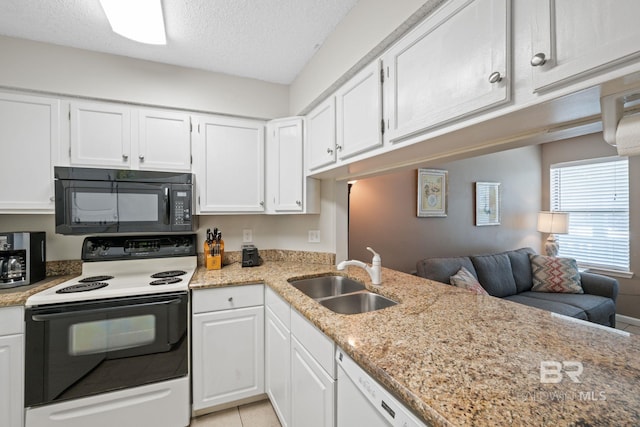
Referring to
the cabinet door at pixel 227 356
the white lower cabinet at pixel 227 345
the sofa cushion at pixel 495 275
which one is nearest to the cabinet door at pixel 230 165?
the white lower cabinet at pixel 227 345

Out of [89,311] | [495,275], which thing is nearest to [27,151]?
[89,311]


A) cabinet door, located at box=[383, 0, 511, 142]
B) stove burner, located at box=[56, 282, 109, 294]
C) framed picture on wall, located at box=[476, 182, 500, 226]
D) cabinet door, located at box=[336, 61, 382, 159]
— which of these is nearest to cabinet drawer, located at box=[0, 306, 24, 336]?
stove burner, located at box=[56, 282, 109, 294]

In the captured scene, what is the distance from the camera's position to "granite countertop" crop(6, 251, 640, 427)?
62cm

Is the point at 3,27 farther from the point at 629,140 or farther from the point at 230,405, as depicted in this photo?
the point at 629,140

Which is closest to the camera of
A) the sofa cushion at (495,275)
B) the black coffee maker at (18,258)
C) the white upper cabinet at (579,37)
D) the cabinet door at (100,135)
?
the white upper cabinet at (579,37)

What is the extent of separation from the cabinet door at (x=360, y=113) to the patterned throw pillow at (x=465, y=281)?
6.50ft

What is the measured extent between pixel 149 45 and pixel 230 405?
2.60 meters

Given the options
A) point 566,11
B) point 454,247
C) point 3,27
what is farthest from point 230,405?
point 454,247

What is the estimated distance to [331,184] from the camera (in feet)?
7.75

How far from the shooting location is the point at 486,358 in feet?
2.76

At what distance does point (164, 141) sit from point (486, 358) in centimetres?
236

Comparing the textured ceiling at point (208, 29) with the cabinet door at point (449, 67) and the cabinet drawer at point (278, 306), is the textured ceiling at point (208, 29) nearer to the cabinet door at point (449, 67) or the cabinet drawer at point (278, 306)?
the cabinet door at point (449, 67)

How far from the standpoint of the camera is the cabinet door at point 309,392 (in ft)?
3.73

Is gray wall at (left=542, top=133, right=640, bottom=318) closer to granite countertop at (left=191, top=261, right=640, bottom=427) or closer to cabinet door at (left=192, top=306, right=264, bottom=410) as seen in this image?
granite countertop at (left=191, top=261, right=640, bottom=427)
